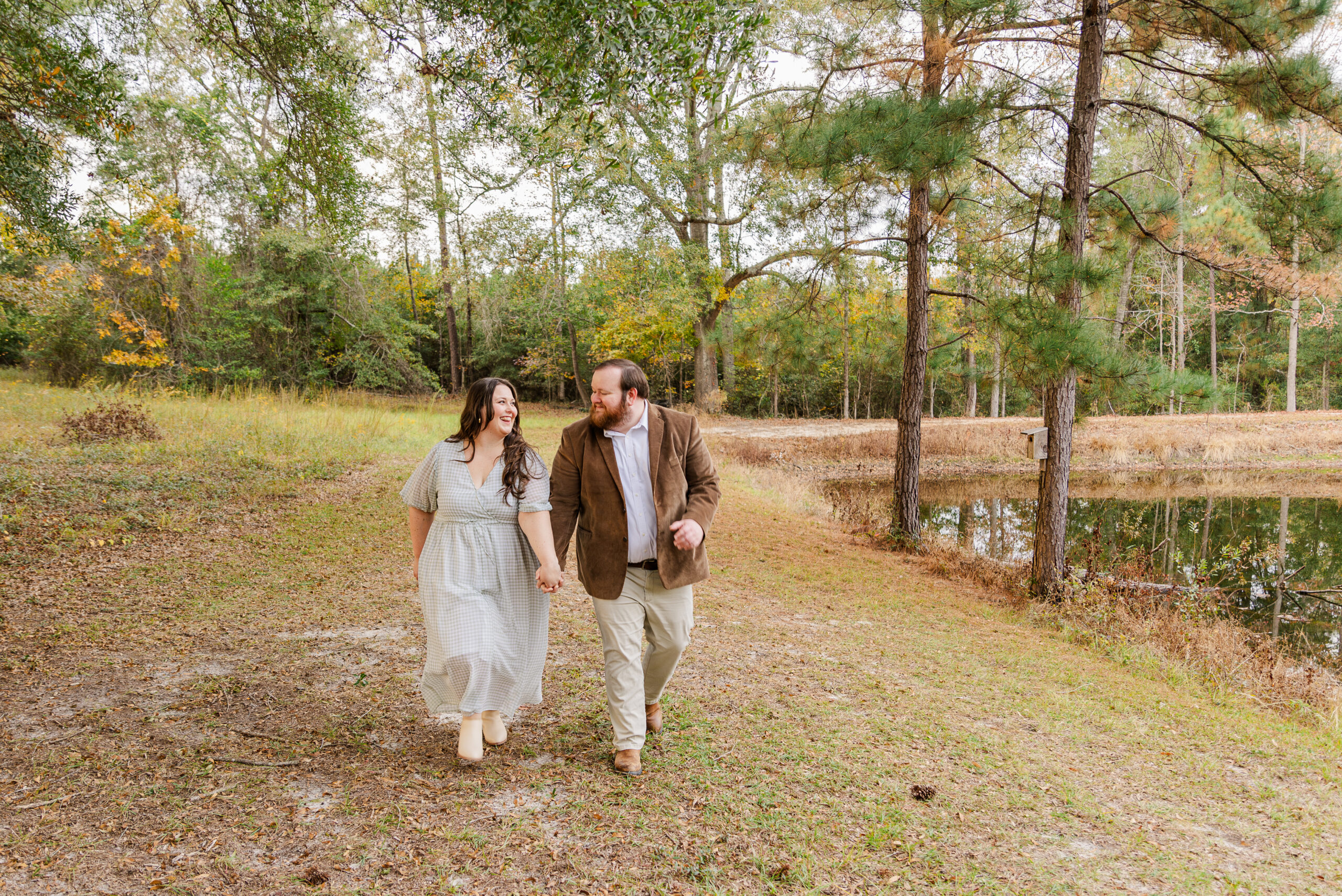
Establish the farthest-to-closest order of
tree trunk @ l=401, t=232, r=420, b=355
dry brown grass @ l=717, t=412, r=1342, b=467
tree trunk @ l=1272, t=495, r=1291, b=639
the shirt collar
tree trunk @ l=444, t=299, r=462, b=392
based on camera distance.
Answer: tree trunk @ l=444, t=299, r=462, b=392 → tree trunk @ l=401, t=232, r=420, b=355 → dry brown grass @ l=717, t=412, r=1342, b=467 → tree trunk @ l=1272, t=495, r=1291, b=639 → the shirt collar

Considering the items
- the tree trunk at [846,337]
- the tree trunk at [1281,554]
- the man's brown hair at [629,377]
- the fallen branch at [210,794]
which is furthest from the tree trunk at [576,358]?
the fallen branch at [210,794]

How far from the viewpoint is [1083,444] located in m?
20.5

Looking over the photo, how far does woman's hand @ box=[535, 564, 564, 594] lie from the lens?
2.97 m

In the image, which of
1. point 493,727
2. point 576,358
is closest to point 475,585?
point 493,727

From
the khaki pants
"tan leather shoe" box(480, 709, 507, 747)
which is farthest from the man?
"tan leather shoe" box(480, 709, 507, 747)

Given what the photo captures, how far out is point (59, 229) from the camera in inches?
271

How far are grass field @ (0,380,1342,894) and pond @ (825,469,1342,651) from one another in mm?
3462

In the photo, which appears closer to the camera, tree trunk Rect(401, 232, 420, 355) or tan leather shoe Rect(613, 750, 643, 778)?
tan leather shoe Rect(613, 750, 643, 778)

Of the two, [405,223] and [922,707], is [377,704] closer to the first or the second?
[922,707]

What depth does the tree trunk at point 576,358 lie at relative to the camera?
28.7m

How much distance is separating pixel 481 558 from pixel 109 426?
10097 millimetres

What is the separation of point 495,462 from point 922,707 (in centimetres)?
290

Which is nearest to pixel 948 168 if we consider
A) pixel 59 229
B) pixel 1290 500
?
pixel 59 229

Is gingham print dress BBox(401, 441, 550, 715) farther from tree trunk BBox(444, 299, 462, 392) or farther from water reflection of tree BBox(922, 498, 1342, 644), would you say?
tree trunk BBox(444, 299, 462, 392)
